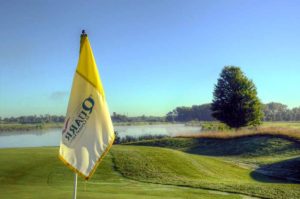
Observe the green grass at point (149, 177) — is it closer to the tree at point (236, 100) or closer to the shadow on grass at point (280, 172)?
the shadow on grass at point (280, 172)

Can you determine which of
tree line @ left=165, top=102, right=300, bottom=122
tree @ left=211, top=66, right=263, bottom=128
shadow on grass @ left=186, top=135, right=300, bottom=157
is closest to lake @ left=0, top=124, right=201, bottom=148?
tree @ left=211, top=66, right=263, bottom=128

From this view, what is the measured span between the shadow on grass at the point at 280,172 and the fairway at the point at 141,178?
0.11 meters

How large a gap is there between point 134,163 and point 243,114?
29024 millimetres

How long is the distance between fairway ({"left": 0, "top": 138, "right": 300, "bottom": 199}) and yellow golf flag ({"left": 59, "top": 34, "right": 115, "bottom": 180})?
180 inches

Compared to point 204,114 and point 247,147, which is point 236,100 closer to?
point 247,147

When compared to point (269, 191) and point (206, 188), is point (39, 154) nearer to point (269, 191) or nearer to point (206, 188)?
point (206, 188)

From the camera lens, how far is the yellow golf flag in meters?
5.68

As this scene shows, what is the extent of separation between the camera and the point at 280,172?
21.9 meters

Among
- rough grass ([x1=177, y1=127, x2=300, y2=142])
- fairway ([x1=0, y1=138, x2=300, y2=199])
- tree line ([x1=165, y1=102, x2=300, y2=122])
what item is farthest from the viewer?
tree line ([x1=165, y1=102, x2=300, y2=122])

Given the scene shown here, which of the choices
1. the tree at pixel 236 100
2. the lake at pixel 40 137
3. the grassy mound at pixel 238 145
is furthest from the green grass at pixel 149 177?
the lake at pixel 40 137

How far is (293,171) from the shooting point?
71.2 ft

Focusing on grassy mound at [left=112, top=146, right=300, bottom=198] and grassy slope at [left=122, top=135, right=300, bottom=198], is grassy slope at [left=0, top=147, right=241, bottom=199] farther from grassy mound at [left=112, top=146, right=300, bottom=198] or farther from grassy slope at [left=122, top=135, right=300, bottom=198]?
grassy slope at [left=122, top=135, right=300, bottom=198]

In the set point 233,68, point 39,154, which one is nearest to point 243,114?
point 233,68

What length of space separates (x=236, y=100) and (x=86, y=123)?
41.2m
